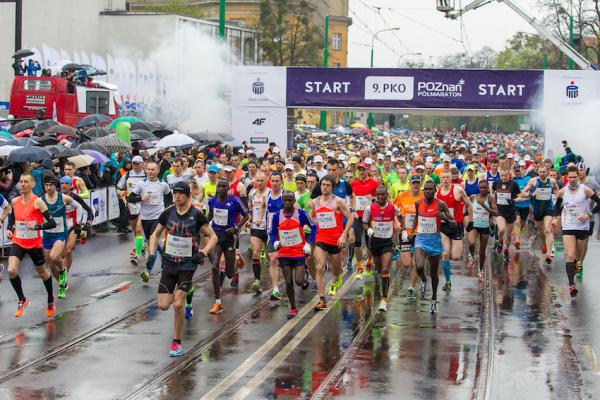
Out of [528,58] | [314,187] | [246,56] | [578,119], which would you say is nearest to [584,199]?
[314,187]

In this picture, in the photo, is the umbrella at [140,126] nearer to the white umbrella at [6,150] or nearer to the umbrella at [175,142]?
the umbrella at [175,142]

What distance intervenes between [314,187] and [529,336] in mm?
4619

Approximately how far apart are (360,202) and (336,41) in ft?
357

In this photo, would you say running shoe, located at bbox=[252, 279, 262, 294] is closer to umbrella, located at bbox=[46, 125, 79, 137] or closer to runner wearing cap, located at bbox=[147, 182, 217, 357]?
runner wearing cap, located at bbox=[147, 182, 217, 357]

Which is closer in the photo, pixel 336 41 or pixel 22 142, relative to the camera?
pixel 22 142

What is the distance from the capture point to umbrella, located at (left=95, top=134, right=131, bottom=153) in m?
25.3

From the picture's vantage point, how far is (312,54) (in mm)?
69625

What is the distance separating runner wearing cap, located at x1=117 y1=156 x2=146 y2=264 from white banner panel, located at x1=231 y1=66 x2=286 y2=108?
1669 cm

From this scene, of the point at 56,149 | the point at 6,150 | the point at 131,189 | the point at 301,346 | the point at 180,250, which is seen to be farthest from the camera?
the point at 56,149

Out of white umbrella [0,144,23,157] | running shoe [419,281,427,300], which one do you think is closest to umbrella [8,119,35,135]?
white umbrella [0,144,23,157]

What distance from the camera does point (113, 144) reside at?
25.4 metres

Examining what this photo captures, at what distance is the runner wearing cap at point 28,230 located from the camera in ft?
41.8

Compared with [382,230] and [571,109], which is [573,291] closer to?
[382,230]

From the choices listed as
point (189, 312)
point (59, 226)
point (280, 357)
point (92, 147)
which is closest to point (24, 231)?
point (59, 226)
